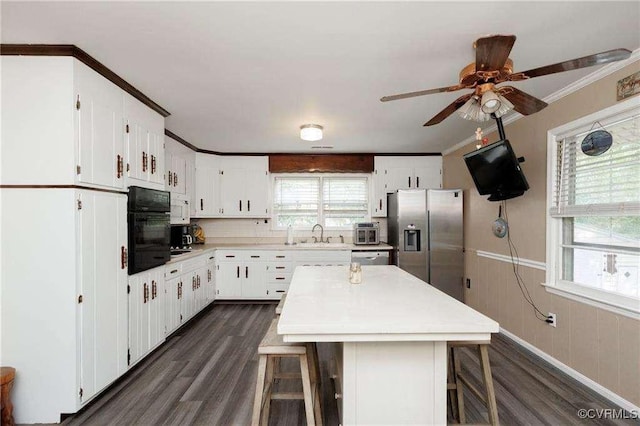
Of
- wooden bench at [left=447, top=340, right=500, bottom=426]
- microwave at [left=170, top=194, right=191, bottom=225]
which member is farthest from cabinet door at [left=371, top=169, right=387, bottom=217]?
wooden bench at [left=447, top=340, right=500, bottom=426]

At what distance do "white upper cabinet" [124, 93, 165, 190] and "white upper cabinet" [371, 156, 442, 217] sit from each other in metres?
3.27

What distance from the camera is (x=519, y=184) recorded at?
8.71ft

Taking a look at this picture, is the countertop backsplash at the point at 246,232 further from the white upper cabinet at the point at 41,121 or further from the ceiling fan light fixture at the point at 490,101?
the ceiling fan light fixture at the point at 490,101

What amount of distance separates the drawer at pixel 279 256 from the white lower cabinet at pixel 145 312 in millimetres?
1816

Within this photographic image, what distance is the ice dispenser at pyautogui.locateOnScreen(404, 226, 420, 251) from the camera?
4.48m

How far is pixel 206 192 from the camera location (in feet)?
16.1

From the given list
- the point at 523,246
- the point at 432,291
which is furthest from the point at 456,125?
the point at 432,291

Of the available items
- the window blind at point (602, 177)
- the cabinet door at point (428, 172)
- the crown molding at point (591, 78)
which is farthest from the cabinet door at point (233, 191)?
the window blind at point (602, 177)

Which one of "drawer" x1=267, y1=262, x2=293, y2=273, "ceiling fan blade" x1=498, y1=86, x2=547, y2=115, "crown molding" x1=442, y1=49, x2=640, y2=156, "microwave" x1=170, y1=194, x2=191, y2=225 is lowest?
"drawer" x1=267, y1=262, x2=293, y2=273

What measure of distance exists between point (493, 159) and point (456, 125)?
46.4 inches

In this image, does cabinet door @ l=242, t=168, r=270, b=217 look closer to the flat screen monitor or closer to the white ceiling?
the white ceiling

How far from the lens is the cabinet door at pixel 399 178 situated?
16.7 feet

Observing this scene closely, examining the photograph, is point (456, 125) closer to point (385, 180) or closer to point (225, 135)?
point (385, 180)

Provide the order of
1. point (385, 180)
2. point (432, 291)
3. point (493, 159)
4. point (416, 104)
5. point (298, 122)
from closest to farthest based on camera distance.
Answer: point (432, 291) < point (493, 159) < point (416, 104) < point (298, 122) < point (385, 180)
